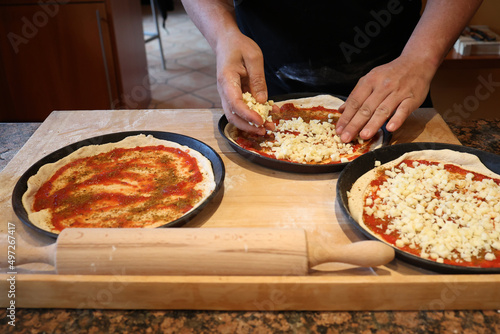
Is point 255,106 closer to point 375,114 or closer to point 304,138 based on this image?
point 304,138

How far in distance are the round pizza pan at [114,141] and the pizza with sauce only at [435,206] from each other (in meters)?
0.42

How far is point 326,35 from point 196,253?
1288 mm

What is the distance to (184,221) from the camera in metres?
1.15

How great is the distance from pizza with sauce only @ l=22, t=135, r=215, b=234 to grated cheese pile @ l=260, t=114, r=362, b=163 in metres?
0.27

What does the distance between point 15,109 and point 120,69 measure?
3.42 ft

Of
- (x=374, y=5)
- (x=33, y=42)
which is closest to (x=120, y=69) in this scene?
(x=33, y=42)

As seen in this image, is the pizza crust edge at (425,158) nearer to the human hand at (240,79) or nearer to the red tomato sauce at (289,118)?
the red tomato sauce at (289,118)

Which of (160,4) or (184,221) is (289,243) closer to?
(184,221)

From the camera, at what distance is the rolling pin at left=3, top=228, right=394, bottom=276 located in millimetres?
918

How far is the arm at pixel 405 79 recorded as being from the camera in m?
1.52

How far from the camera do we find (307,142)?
1581mm

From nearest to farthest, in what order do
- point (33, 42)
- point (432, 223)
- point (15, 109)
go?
point (432, 223)
point (33, 42)
point (15, 109)

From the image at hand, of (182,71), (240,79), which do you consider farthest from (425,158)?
(182,71)

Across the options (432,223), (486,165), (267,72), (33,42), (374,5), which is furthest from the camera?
(33,42)
